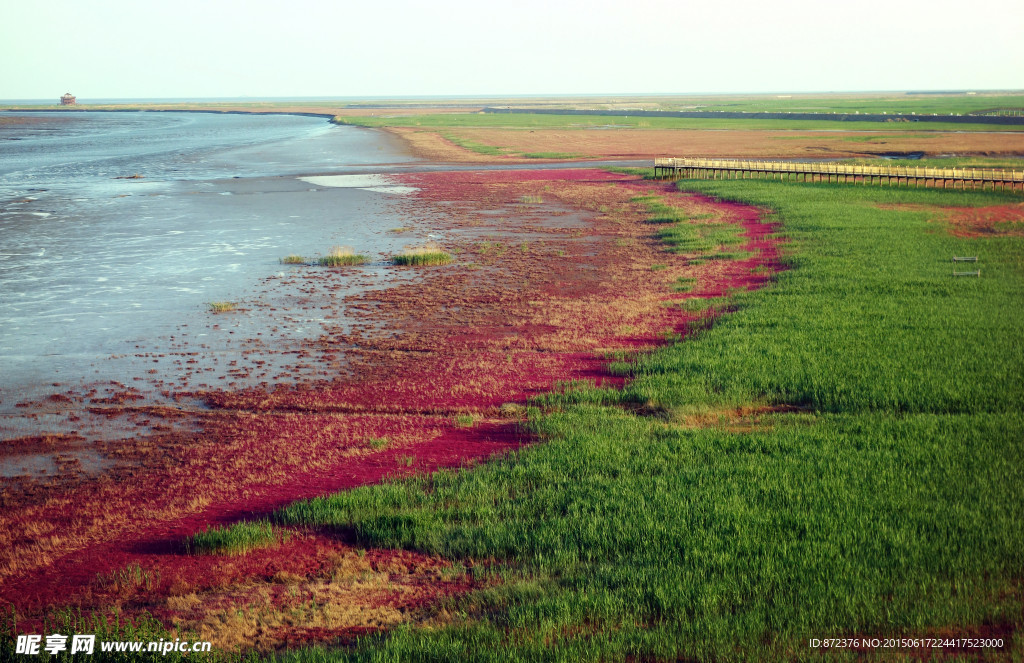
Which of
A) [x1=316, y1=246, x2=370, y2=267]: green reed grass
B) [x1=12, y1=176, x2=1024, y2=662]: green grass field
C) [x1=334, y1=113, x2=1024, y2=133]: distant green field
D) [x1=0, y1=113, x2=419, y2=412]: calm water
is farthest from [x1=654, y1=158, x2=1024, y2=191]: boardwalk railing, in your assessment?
[x1=334, y1=113, x2=1024, y2=133]: distant green field

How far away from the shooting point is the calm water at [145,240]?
2156 centimetres

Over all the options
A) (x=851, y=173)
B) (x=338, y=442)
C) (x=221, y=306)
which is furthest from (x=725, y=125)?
(x=338, y=442)

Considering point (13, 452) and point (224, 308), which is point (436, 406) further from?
point (224, 308)

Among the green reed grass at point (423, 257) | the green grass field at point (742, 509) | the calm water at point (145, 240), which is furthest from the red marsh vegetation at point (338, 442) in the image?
the calm water at point (145, 240)

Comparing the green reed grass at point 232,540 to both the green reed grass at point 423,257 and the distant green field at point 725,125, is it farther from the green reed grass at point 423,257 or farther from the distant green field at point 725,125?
the distant green field at point 725,125

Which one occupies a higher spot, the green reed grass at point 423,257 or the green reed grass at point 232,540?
the green reed grass at point 423,257

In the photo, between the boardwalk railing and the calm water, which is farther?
the boardwalk railing

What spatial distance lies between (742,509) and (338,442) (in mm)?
7089

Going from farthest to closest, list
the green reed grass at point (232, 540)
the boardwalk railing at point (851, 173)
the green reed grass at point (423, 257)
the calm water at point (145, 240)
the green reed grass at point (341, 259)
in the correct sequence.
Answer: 1. the boardwalk railing at point (851, 173)
2. the green reed grass at point (423, 257)
3. the green reed grass at point (341, 259)
4. the calm water at point (145, 240)
5. the green reed grass at point (232, 540)

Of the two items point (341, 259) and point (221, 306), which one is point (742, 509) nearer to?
point (221, 306)

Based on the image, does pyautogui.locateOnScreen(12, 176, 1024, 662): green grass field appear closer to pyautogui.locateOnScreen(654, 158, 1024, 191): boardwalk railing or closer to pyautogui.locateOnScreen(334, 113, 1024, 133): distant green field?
pyautogui.locateOnScreen(654, 158, 1024, 191): boardwalk railing

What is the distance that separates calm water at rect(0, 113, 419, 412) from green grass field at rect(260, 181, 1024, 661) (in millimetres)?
10731

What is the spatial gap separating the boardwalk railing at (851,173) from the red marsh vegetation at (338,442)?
2406cm

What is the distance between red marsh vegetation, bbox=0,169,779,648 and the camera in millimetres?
9641
